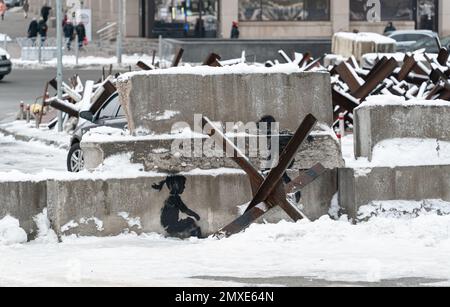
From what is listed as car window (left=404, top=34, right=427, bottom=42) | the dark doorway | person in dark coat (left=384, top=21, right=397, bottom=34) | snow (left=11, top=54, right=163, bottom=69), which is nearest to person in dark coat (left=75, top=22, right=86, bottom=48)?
snow (left=11, top=54, right=163, bottom=69)

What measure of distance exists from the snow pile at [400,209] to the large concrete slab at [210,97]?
1083 mm

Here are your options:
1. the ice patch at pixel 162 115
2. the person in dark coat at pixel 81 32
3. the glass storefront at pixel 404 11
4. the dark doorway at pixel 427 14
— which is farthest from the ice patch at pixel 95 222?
the dark doorway at pixel 427 14

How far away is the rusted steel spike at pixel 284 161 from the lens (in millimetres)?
11945

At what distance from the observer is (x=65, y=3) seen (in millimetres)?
83438

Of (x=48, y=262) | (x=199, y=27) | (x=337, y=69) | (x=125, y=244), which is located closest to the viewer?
(x=48, y=262)

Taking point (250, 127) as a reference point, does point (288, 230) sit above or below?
below

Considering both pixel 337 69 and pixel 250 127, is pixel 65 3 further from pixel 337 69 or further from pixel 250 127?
pixel 250 127

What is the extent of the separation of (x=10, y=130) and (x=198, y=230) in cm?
1617

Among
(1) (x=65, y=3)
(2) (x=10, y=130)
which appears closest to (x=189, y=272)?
(2) (x=10, y=130)

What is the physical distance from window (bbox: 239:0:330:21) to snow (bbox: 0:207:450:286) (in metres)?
57.2

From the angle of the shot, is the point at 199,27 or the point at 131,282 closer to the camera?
the point at 131,282

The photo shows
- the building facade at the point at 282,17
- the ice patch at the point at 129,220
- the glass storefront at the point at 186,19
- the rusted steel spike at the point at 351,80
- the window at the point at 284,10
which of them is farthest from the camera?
the glass storefront at the point at 186,19

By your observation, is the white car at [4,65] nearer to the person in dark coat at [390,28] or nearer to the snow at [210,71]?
the person in dark coat at [390,28]

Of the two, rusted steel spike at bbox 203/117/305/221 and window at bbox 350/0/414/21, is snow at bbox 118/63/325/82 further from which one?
window at bbox 350/0/414/21
